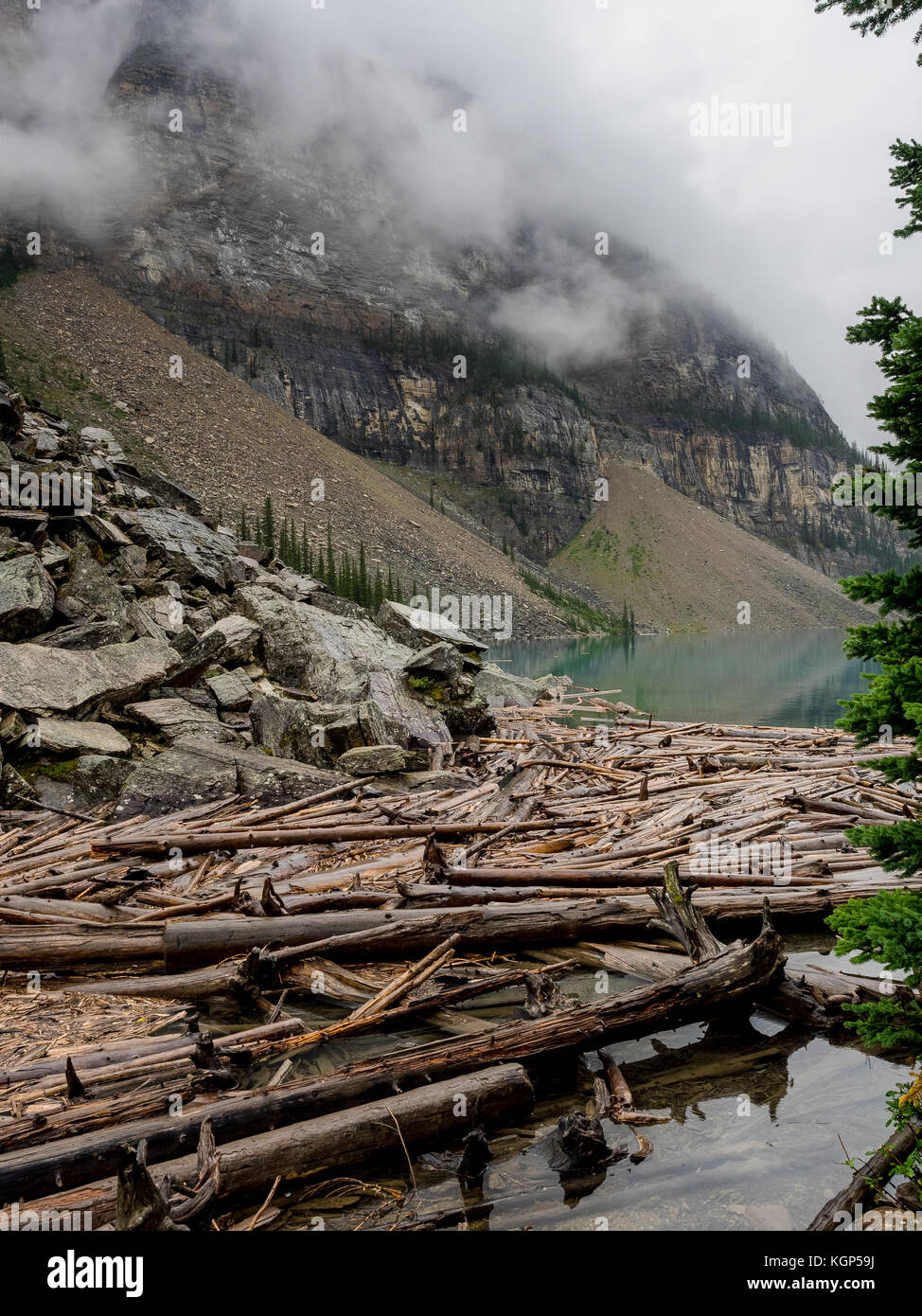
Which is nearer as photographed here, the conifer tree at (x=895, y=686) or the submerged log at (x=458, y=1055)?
the conifer tree at (x=895, y=686)

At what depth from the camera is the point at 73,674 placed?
1277 centimetres

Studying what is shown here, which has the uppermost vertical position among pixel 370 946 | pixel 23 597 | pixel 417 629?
pixel 23 597

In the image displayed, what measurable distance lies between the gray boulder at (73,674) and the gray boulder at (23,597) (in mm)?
853

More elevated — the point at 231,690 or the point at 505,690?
the point at 231,690

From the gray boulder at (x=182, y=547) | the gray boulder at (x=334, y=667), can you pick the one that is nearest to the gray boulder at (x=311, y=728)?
the gray boulder at (x=334, y=667)

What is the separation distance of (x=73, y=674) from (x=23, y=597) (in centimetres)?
216

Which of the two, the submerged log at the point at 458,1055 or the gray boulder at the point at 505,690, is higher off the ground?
the gray boulder at the point at 505,690

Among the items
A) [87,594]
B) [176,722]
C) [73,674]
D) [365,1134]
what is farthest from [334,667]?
[365,1134]

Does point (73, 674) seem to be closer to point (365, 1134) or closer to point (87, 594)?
point (87, 594)

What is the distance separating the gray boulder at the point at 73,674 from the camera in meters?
12.0

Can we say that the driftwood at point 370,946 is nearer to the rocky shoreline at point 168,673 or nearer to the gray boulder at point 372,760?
the rocky shoreline at point 168,673

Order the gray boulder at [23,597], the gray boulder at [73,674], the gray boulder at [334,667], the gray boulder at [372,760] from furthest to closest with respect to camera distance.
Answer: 1. the gray boulder at [334,667]
2. the gray boulder at [372,760]
3. the gray boulder at [23,597]
4. the gray boulder at [73,674]

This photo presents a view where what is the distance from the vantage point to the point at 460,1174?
4.11 metres

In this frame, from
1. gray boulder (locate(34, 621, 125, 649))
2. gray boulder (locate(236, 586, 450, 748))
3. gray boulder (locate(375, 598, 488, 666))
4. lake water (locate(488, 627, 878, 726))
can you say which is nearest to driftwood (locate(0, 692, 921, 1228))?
gray boulder (locate(34, 621, 125, 649))
